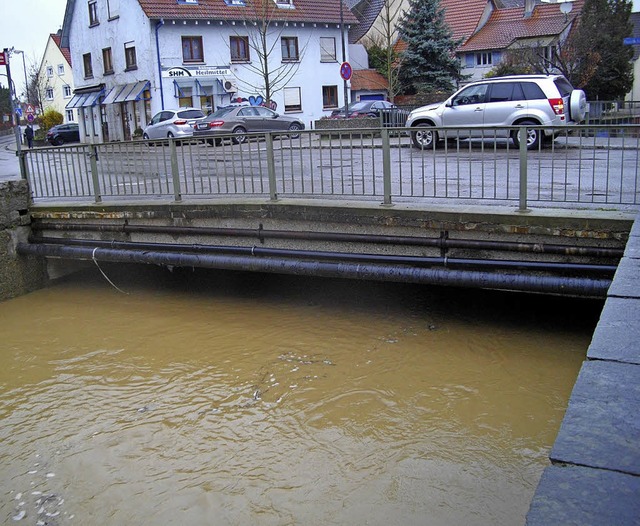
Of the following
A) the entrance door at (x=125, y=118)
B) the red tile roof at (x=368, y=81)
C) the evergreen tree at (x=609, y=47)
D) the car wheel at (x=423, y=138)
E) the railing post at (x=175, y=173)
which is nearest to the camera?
the car wheel at (x=423, y=138)

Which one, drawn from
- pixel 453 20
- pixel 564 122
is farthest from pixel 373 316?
pixel 453 20

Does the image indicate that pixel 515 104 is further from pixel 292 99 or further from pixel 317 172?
pixel 292 99

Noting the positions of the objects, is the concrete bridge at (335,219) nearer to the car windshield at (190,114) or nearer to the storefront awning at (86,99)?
the car windshield at (190,114)

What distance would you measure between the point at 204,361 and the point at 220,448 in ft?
7.22

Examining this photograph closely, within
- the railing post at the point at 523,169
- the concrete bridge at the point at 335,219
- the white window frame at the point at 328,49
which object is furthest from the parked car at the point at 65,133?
the railing post at the point at 523,169

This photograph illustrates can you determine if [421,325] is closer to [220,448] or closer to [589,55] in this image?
[220,448]

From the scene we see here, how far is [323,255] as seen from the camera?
8828mm

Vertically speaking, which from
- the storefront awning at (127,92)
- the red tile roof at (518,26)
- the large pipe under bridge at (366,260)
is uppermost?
the red tile roof at (518,26)

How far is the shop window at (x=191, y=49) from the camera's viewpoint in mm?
38406

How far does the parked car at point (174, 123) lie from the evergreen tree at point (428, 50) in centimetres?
1458

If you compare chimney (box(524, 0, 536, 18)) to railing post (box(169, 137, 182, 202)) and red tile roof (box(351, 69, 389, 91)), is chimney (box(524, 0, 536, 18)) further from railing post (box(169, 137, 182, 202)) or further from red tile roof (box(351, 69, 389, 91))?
railing post (box(169, 137, 182, 202))

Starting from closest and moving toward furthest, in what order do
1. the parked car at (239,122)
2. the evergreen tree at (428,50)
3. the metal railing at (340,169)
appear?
the metal railing at (340,169), the parked car at (239,122), the evergreen tree at (428,50)

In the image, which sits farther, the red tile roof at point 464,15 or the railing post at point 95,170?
the red tile roof at point 464,15

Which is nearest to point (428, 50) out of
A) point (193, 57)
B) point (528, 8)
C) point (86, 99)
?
point (193, 57)
